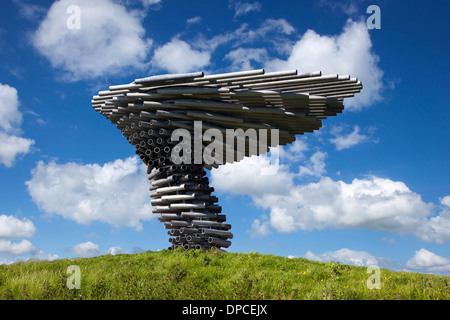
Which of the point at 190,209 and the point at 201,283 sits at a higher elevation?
the point at 190,209

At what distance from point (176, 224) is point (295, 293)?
24.0 feet

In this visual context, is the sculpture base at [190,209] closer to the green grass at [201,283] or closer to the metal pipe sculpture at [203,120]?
the metal pipe sculpture at [203,120]

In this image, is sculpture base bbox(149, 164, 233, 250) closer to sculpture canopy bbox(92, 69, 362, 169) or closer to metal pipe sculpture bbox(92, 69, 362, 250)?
metal pipe sculpture bbox(92, 69, 362, 250)

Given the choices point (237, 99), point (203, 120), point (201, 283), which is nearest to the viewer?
point (201, 283)

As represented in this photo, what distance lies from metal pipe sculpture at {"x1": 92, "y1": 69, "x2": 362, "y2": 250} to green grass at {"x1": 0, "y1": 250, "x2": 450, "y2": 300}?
3185 mm

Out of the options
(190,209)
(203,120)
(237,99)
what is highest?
(237,99)

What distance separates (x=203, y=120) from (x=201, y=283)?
7337 millimetres

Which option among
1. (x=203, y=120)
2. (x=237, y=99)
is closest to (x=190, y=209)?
(x=203, y=120)

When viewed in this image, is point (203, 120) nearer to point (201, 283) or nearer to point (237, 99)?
point (237, 99)

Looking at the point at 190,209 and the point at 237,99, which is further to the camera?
the point at 190,209

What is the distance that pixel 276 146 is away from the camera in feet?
56.1

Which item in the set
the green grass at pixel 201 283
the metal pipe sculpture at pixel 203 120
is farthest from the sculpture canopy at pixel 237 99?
the green grass at pixel 201 283

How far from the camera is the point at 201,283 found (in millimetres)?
9195

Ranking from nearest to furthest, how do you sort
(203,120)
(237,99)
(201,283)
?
(201,283) → (237,99) → (203,120)
